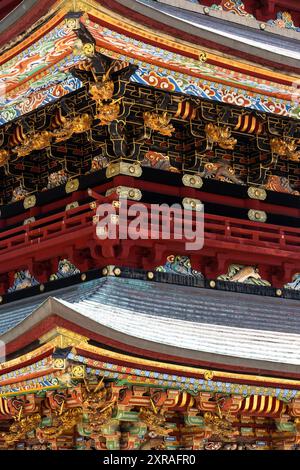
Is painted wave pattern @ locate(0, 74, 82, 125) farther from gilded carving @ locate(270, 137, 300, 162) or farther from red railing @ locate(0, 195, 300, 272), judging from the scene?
gilded carving @ locate(270, 137, 300, 162)

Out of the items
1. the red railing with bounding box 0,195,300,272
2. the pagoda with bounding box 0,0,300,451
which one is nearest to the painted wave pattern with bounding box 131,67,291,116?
the pagoda with bounding box 0,0,300,451

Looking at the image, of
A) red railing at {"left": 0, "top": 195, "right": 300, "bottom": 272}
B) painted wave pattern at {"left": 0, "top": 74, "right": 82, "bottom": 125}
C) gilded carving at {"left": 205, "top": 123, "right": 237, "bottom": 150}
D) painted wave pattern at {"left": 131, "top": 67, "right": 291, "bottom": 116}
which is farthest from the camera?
gilded carving at {"left": 205, "top": 123, "right": 237, "bottom": 150}

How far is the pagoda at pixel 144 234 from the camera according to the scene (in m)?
16.6

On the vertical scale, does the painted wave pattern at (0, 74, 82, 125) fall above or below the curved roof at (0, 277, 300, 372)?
above

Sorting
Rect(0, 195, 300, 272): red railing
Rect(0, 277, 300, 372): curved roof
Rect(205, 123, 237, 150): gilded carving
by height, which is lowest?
Rect(0, 277, 300, 372): curved roof

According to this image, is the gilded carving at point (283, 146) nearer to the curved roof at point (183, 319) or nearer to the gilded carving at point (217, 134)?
the gilded carving at point (217, 134)

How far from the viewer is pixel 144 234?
18.7 m

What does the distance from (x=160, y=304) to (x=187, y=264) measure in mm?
1323

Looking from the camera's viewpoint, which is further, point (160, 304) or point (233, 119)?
point (233, 119)

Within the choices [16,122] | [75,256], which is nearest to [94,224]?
[75,256]

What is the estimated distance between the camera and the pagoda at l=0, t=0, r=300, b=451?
1658 cm

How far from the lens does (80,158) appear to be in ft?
67.5

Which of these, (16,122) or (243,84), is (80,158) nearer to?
(16,122)

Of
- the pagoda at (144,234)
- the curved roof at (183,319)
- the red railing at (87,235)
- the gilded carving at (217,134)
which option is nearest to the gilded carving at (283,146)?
the pagoda at (144,234)
